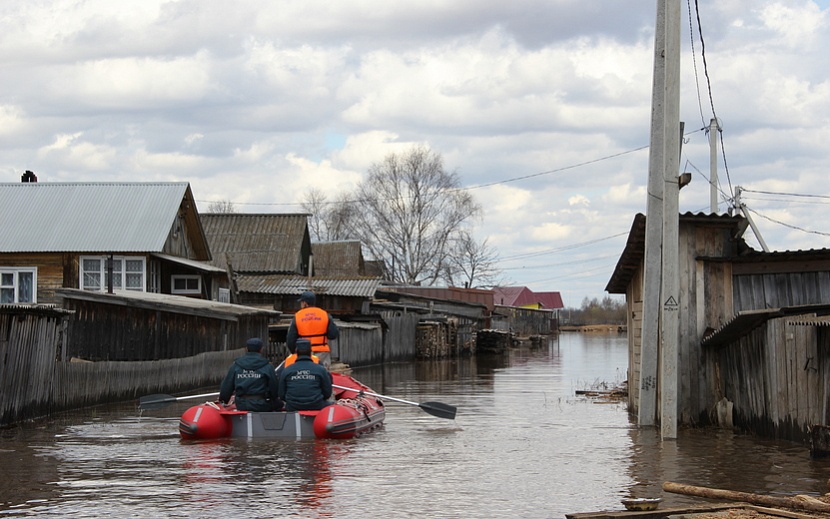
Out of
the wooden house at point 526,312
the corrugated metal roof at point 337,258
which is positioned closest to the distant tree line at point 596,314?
the wooden house at point 526,312

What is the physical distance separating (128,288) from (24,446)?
2122 centimetres

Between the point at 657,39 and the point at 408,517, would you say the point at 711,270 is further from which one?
the point at 408,517

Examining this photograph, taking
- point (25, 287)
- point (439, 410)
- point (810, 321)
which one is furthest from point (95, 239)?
point (810, 321)

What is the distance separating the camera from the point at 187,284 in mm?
39719

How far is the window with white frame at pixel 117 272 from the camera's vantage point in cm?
3603

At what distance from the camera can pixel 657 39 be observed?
A: 16.3 m

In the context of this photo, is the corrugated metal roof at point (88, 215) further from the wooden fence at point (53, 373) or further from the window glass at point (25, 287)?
the wooden fence at point (53, 373)

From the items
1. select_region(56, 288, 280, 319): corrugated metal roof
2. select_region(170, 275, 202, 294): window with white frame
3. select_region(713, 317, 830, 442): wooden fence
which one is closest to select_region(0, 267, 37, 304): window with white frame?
select_region(170, 275, 202, 294): window with white frame

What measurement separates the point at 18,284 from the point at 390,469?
26076 millimetres

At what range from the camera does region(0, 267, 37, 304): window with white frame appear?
1409 inches

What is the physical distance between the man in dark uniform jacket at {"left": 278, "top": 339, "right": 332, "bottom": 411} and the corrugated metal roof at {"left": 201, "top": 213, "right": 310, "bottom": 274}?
3611 centimetres

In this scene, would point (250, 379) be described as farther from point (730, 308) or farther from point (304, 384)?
point (730, 308)

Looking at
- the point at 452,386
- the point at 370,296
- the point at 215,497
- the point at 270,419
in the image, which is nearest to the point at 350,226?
the point at 370,296

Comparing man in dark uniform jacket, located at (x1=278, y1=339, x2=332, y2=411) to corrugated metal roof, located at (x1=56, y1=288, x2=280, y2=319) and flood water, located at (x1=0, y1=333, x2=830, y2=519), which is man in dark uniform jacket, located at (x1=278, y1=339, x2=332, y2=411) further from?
corrugated metal roof, located at (x1=56, y1=288, x2=280, y2=319)
